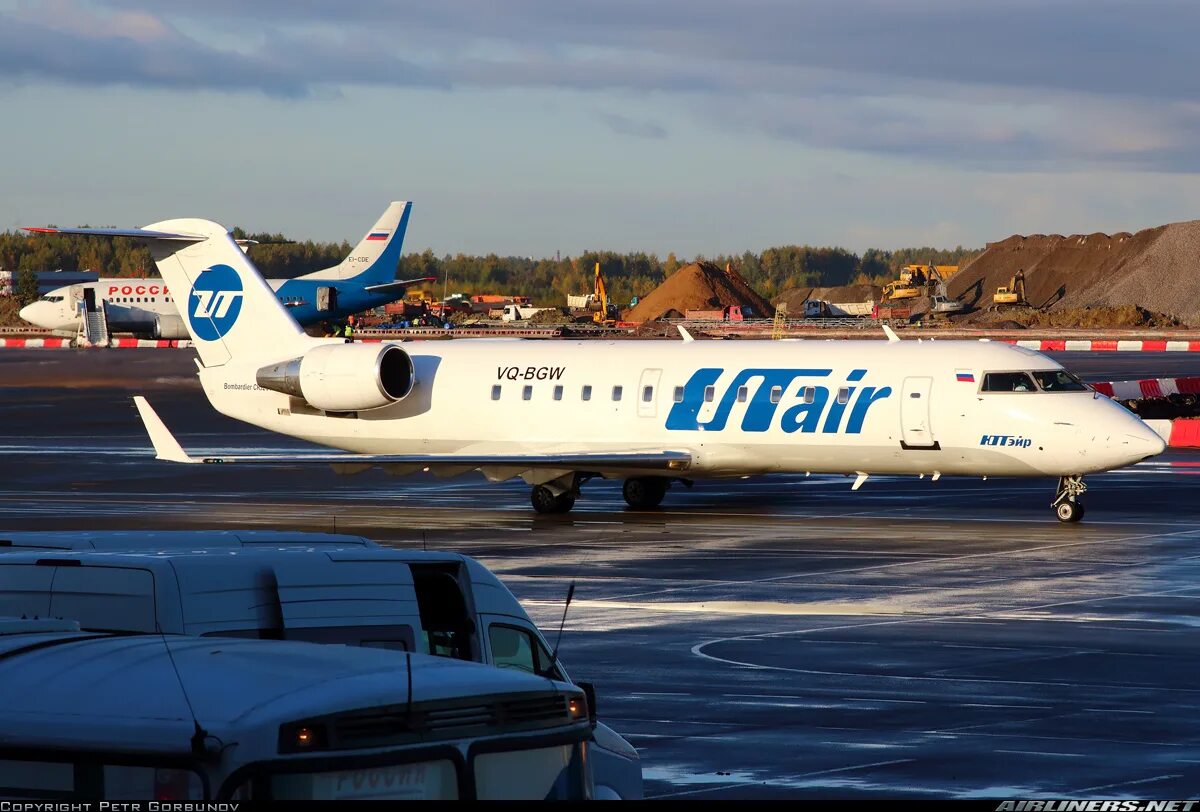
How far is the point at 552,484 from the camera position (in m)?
29.8

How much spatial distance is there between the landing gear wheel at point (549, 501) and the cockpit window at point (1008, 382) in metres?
7.03

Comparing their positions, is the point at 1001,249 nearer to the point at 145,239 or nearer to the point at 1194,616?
the point at 145,239

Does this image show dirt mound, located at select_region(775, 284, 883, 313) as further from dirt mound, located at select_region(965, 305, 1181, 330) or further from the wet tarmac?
the wet tarmac

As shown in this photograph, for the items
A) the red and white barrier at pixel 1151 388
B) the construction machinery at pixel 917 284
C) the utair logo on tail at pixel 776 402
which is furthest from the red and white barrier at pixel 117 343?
the utair logo on tail at pixel 776 402

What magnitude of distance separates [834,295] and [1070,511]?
14734 centimetres

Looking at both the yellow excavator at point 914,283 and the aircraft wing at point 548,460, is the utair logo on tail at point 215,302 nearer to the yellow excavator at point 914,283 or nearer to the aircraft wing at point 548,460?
the aircraft wing at point 548,460

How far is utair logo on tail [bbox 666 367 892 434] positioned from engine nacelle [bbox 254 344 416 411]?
521cm

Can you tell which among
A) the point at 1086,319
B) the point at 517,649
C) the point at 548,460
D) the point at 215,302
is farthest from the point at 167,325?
Result: the point at 517,649

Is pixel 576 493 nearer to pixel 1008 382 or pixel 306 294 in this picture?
pixel 1008 382

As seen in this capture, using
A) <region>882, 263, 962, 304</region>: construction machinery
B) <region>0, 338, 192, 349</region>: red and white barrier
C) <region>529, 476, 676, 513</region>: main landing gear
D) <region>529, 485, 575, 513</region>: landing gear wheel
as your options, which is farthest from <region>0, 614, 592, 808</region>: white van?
<region>882, 263, 962, 304</region>: construction machinery

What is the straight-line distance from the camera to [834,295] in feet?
570

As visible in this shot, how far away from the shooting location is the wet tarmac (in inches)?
477

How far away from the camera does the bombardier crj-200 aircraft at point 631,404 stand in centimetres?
2712

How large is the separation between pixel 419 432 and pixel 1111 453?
11854 millimetres
